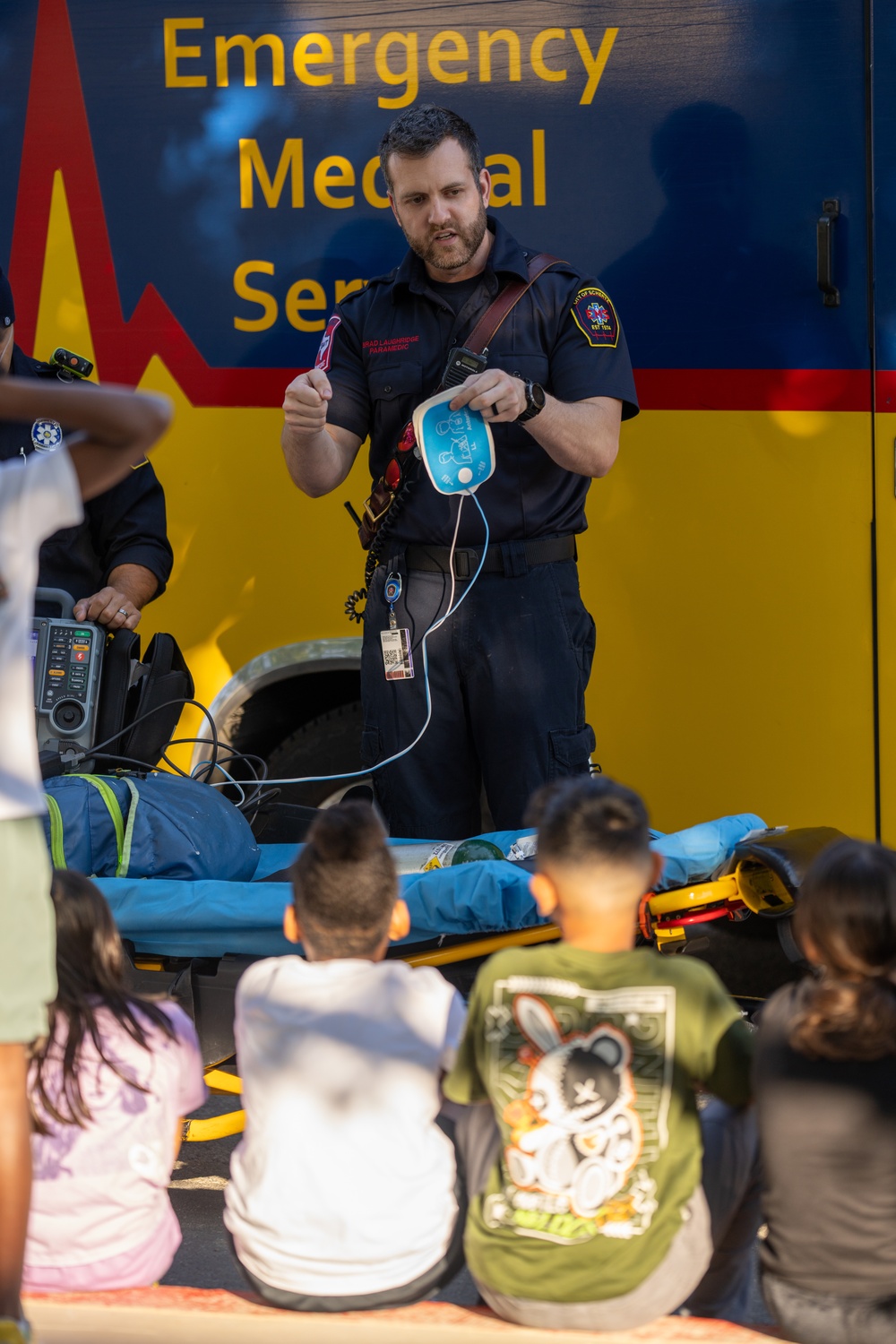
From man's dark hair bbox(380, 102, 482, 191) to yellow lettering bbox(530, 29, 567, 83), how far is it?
53 centimetres

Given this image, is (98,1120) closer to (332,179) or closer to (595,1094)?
(595,1094)

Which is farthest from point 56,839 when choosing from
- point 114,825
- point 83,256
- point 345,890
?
point 83,256

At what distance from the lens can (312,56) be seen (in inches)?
159

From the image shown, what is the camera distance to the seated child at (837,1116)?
1878 mm

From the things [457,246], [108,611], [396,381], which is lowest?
[108,611]

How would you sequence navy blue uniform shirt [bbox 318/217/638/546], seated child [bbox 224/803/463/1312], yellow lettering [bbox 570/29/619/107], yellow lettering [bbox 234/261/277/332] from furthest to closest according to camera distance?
1. yellow lettering [bbox 234/261/277/332]
2. yellow lettering [bbox 570/29/619/107]
3. navy blue uniform shirt [bbox 318/217/638/546]
4. seated child [bbox 224/803/463/1312]

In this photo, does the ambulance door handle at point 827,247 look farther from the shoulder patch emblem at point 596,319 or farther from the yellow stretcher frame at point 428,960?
the yellow stretcher frame at point 428,960

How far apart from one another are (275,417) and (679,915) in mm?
2039

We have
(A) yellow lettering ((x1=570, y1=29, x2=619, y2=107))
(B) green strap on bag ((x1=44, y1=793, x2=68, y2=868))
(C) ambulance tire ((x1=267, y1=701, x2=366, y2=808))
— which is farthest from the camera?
(C) ambulance tire ((x1=267, y1=701, x2=366, y2=808))

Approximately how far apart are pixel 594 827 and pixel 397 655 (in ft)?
5.56

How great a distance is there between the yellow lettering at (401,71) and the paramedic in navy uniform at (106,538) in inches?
47.7

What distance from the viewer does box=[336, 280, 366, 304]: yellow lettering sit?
410 centimetres

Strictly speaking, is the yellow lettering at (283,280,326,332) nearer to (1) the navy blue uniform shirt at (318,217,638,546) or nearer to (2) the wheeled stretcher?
(1) the navy blue uniform shirt at (318,217,638,546)

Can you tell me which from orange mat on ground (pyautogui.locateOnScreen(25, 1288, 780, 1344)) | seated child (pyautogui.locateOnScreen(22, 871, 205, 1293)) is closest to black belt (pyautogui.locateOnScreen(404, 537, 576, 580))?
seated child (pyautogui.locateOnScreen(22, 871, 205, 1293))
